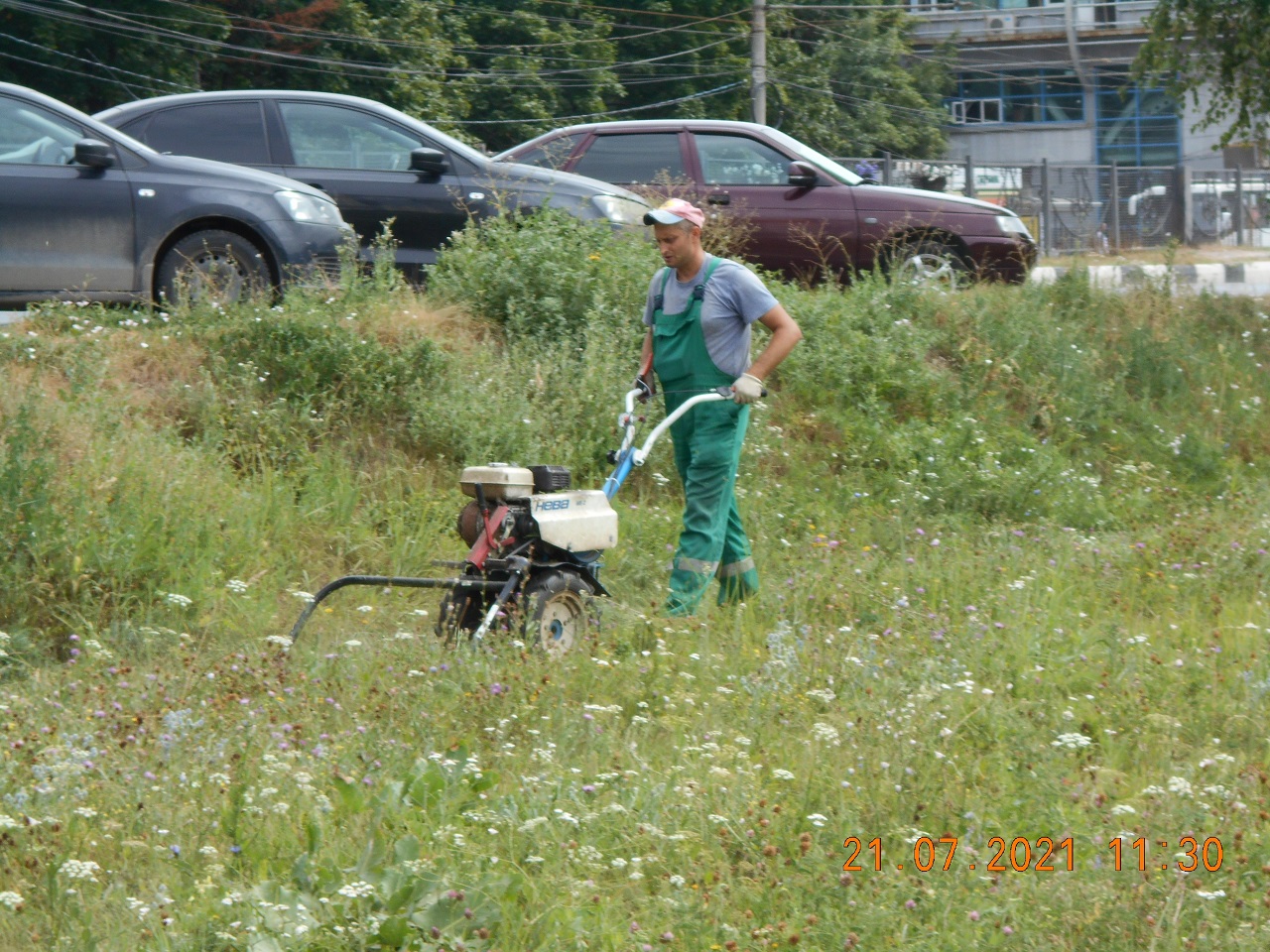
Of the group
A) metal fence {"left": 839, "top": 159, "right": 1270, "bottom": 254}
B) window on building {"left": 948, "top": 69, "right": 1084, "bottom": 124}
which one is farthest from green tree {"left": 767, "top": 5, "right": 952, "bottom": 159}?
metal fence {"left": 839, "top": 159, "right": 1270, "bottom": 254}

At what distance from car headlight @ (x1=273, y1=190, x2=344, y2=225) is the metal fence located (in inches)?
612

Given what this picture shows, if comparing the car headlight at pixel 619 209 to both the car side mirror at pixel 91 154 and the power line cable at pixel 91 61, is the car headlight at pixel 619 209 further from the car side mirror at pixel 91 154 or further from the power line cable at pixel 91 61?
the power line cable at pixel 91 61

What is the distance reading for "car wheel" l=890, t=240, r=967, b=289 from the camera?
1140 cm

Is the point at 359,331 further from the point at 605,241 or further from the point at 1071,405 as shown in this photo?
the point at 1071,405

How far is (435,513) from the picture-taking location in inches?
308

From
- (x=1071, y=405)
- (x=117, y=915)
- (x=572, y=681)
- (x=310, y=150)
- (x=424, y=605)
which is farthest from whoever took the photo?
(x=310, y=150)

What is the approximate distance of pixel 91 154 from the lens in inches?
368

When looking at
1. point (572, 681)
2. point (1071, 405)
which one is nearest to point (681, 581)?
point (572, 681)

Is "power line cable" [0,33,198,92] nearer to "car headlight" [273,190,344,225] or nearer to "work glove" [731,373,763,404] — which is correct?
"car headlight" [273,190,344,225]

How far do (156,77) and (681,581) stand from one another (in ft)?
82.7

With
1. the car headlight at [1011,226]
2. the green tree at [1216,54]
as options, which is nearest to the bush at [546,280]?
the car headlight at [1011,226]

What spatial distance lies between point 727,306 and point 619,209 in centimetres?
476

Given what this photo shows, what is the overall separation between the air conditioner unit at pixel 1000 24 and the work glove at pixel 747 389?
169ft

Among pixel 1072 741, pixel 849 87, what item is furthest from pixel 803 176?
pixel 849 87
